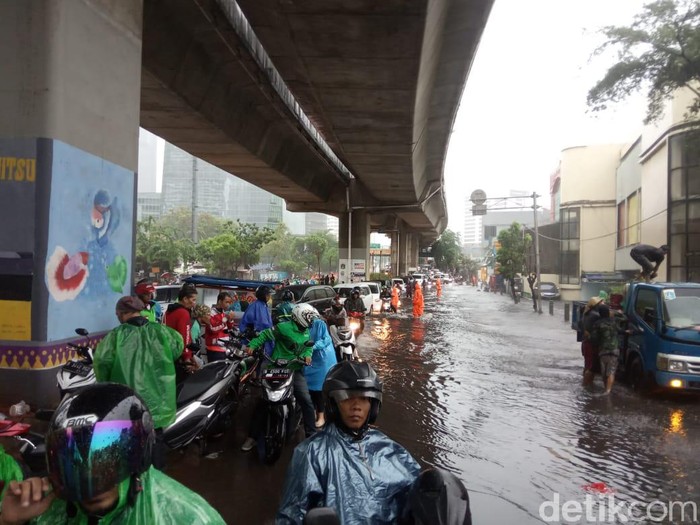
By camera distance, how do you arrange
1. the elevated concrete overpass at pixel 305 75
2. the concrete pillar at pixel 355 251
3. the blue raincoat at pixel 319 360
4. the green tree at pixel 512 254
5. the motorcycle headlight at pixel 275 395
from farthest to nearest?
the green tree at pixel 512 254 → the concrete pillar at pixel 355 251 → the elevated concrete overpass at pixel 305 75 → the blue raincoat at pixel 319 360 → the motorcycle headlight at pixel 275 395

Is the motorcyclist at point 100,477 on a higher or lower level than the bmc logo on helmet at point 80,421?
lower

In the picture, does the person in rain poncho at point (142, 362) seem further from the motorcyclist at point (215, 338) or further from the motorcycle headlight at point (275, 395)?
the motorcyclist at point (215, 338)

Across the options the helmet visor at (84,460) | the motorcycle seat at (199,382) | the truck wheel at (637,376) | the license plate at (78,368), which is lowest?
the truck wheel at (637,376)

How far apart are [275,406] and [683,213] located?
25806mm

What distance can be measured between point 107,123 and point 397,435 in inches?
209

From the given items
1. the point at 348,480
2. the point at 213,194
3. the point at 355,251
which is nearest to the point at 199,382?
the point at 348,480

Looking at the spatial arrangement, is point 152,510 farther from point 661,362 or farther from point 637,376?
point 637,376

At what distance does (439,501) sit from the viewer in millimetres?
1776

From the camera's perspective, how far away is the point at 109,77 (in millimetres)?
6332

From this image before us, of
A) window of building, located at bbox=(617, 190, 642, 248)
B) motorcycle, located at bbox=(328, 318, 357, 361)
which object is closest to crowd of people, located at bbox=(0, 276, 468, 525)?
motorcycle, located at bbox=(328, 318, 357, 361)

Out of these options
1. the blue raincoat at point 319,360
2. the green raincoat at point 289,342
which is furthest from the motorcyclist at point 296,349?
the blue raincoat at point 319,360

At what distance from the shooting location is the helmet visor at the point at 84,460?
132 centimetres

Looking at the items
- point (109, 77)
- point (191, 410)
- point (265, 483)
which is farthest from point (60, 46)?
point (265, 483)

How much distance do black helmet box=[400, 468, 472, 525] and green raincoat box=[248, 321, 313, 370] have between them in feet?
12.0
